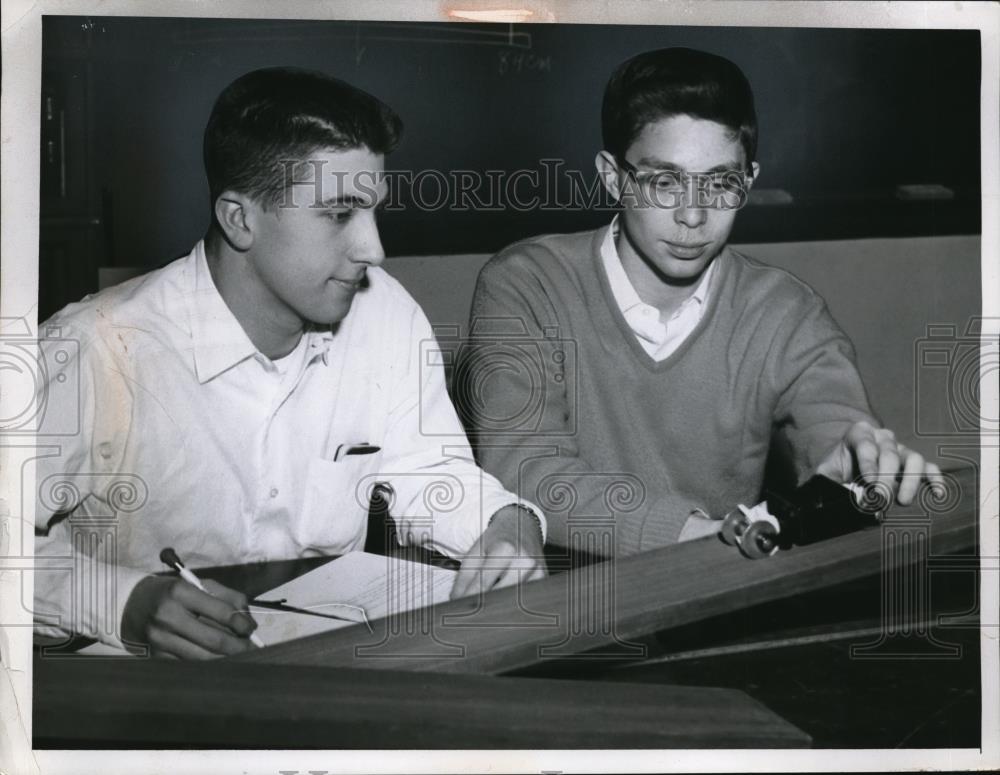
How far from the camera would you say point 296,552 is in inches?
112

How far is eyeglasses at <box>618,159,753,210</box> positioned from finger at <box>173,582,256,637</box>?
4.53 feet

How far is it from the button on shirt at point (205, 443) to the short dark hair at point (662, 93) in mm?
682

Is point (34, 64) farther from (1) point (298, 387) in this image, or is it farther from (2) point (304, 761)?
(2) point (304, 761)

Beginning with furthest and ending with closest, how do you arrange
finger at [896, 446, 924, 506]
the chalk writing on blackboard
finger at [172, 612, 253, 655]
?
finger at [896, 446, 924, 506] < the chalk writing on blackboard < finger at [172, 612, 253, 655]

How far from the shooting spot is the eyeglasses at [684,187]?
2895 mm

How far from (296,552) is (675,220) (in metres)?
1.24

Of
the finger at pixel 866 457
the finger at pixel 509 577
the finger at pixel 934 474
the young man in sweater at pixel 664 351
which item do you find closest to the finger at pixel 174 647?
the finger at pixel 509 577

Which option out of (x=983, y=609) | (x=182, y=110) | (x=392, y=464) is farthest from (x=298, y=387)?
(x=983, y=609)

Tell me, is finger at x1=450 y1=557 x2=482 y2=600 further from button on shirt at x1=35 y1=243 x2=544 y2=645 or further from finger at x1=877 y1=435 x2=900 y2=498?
finger at x1=877 y1=435 x2=900 y2=498

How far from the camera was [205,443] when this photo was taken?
9.22 ft

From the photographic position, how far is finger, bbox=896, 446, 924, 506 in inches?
117

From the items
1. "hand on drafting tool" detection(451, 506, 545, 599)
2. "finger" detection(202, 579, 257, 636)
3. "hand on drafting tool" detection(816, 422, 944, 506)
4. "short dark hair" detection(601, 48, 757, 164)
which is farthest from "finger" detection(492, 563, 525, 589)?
"short dark hair" detection(601, 48, 757, 164)

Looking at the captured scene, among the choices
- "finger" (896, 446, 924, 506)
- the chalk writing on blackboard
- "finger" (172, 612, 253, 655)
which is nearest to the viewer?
"finger" (172, 612, 253, 655)
